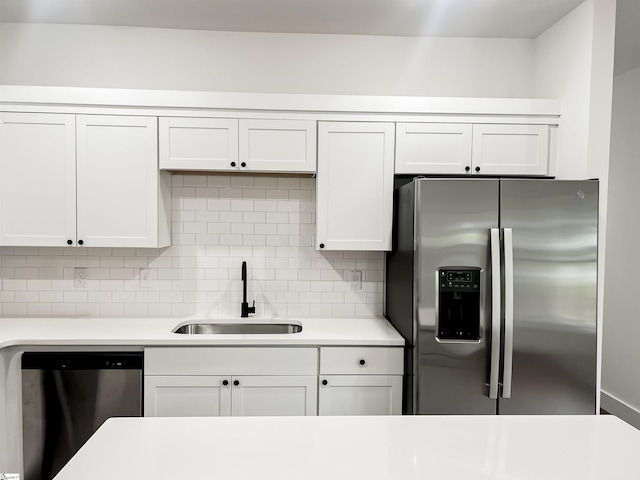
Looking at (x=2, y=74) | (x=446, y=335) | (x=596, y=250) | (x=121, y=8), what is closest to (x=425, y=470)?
(x=446, y=335)

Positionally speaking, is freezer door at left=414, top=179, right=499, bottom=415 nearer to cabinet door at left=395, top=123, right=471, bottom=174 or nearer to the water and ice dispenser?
the water and ice dispenser

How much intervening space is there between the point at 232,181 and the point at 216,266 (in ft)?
1.94

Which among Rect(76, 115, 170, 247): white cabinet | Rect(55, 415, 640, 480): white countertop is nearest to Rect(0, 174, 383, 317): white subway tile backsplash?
Rect(76, 115, 170, 247): white cabinet

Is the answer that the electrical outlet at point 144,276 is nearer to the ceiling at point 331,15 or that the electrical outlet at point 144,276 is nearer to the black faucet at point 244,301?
the black faucet at point 244,301

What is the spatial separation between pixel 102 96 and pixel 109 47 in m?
0.56

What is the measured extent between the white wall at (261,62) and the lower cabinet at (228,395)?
1855mm

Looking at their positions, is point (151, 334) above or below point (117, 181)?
below

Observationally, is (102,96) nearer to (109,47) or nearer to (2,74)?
(109,47)

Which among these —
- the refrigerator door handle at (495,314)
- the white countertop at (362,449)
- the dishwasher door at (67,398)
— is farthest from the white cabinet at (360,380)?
the white countertop at (362,449)

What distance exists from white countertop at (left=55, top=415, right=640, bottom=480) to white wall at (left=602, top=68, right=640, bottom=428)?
275 centimetres

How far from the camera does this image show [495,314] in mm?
2098

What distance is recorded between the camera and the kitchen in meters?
2.82

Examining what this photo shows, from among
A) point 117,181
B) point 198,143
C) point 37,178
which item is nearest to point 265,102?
point 198,143

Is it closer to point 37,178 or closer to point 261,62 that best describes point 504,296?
point 261,62
